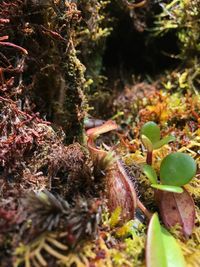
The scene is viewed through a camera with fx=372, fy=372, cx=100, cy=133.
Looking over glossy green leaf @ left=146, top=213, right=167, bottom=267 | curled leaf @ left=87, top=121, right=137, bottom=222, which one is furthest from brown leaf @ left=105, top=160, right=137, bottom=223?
glossy green leaf @ left=146, top=213, right=167, bottom=267

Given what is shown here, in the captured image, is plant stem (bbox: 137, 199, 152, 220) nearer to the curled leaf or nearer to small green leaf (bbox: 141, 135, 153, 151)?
the curled leaf

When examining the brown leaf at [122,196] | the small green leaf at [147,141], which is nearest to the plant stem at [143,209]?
the brown leaf at [122,196]

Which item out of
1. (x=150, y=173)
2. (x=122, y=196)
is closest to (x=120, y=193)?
(x=122, y=196)

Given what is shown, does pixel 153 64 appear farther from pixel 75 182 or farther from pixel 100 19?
pixel 75 182

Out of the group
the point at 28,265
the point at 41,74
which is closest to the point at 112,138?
the point at 41,74

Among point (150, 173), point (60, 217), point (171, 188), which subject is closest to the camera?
point (60, 217)

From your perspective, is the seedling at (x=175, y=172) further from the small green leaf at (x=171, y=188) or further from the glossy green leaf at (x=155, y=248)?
the glossy green leaf at (x=155, y=248)

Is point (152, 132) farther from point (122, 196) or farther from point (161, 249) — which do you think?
point (161, 249)
